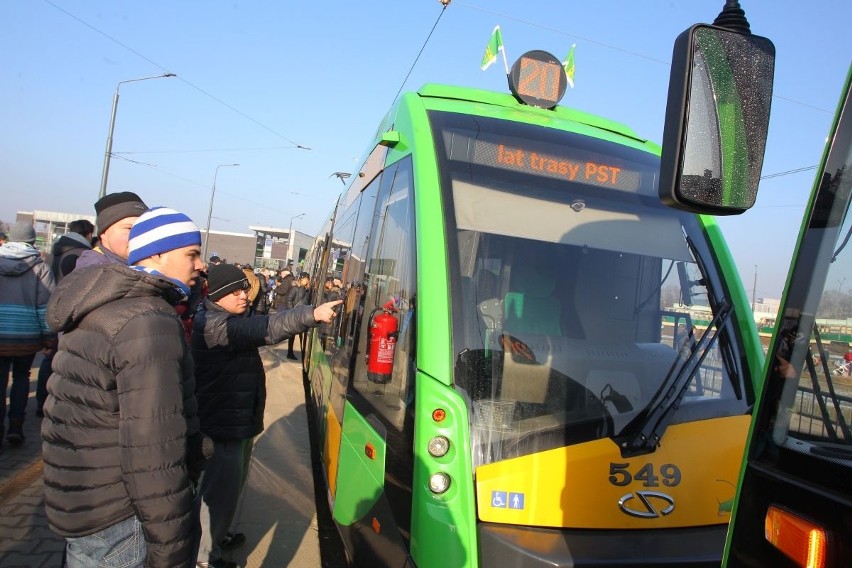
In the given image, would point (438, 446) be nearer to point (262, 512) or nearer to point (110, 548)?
point (110, 548)

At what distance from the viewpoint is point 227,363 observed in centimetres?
371

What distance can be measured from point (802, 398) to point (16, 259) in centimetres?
624

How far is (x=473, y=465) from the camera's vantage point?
2.71m

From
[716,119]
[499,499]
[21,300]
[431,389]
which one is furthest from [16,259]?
[716,119]

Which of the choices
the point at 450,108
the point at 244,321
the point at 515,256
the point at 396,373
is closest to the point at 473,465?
the point at 396,373

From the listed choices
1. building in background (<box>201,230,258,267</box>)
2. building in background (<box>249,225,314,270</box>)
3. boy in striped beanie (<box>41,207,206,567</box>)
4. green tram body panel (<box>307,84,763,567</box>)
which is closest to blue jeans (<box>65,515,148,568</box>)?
boy in striped beanie (<box>41,207,206,567</box>)

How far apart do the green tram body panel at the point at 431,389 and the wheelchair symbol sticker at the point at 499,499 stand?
0.09 m

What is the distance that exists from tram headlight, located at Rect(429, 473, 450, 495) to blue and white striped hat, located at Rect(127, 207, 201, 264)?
1403mm

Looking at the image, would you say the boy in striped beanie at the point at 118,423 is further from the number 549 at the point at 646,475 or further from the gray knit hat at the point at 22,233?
the gray knit hat at the point at 22,233

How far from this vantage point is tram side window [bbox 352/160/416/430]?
3.12 metres

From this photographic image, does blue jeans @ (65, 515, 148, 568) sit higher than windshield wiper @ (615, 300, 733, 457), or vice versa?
windshield wiper @ (615, 300, 733, 457)

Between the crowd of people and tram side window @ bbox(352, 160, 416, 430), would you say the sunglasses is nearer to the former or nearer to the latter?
tram side window @ bbox(352, 160, 416, 430)

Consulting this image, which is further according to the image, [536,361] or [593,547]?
[536,361]

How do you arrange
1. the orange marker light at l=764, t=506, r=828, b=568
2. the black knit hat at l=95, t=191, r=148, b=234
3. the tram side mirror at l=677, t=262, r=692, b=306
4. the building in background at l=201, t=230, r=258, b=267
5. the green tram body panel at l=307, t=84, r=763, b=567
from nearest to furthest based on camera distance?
the orange marker light at l=764, t=506, r=828, b=568, the green tram body panel at l=307, t=84, r=763, b=567, the tram side mirror at l=677, t=262, r=692, b=306, the black knit hat at l=95, t=191, r=148, b=234, the building in background at l=201, t=230, r=258, b=267
